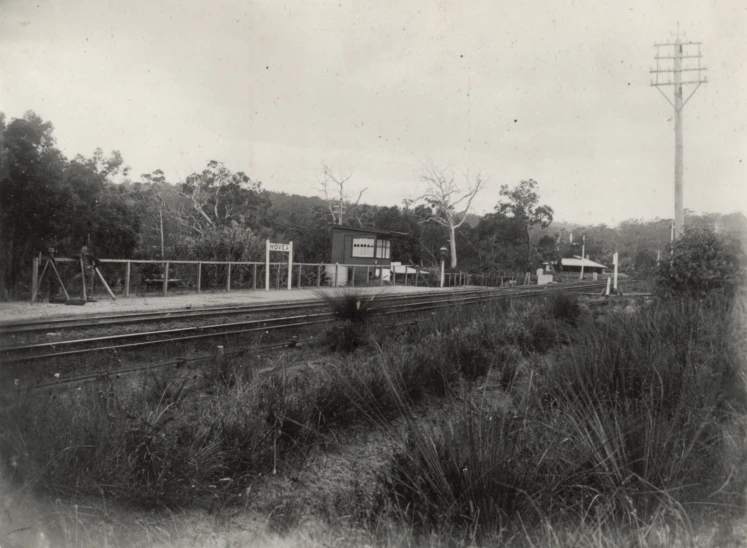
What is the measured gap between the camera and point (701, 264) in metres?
11.5

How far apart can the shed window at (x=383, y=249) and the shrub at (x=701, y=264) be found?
2784 cm

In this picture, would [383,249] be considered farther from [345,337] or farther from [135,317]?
[345,337]

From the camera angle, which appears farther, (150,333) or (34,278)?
(34,278)

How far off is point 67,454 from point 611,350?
4.72 meters

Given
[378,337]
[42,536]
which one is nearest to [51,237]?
[378,337]

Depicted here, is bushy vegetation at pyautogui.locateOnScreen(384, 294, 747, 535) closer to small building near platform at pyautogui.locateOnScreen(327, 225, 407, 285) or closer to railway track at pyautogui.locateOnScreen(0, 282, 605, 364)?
railway track at pyautogui.locateOnScreen(0, 282, 605, 364)

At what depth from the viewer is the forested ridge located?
48.2 ft

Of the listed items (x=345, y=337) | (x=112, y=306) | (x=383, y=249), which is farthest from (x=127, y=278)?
(x=383, y=249)

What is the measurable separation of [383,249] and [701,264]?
29.4 meters

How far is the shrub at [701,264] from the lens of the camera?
435 inches

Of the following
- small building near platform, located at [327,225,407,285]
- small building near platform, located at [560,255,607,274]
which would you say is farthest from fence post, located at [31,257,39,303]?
small building near platform, located at [560,255,607,274]

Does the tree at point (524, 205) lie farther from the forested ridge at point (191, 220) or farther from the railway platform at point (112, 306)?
the railway platform at point (112, 306)

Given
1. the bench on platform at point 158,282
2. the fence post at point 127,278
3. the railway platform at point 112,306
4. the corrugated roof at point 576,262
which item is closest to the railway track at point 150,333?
the railway platform at point 112,306

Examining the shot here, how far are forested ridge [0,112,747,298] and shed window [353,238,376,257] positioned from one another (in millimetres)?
6917
